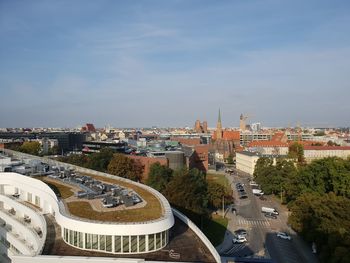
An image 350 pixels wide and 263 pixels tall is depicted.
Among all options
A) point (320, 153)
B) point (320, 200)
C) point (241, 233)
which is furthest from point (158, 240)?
point (320, 153)

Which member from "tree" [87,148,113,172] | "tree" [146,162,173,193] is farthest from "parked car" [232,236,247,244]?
"tree" [87,148,113,172]

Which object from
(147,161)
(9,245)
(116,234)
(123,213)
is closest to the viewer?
(116,234)

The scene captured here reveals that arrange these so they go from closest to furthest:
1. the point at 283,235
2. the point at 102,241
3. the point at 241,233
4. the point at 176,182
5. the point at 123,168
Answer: the point at 102,241, the point at 283,235, the point at 241,233, the point at 176,182, the point at 123,168

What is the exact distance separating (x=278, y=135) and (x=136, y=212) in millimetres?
154331

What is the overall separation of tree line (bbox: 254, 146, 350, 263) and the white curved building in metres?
15.4

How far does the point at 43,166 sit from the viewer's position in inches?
1799

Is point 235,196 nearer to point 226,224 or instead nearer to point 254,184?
point 254,184

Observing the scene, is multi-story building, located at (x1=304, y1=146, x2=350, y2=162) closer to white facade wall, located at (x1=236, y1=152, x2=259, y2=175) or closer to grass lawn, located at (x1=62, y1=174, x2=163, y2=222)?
white facade wall, located at (x1=236, y1=152, x2=259, y2=175)

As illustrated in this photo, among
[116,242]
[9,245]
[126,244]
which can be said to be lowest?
[9,245]

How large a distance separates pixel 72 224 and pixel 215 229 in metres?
30.9

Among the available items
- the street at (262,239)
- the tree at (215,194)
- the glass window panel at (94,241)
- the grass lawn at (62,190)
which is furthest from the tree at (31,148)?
the glass window panel at (94,241)

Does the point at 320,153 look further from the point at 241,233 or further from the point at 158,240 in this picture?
the point at 158,240

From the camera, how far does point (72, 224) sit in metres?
24.3

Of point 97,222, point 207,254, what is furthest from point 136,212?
point 207,254
